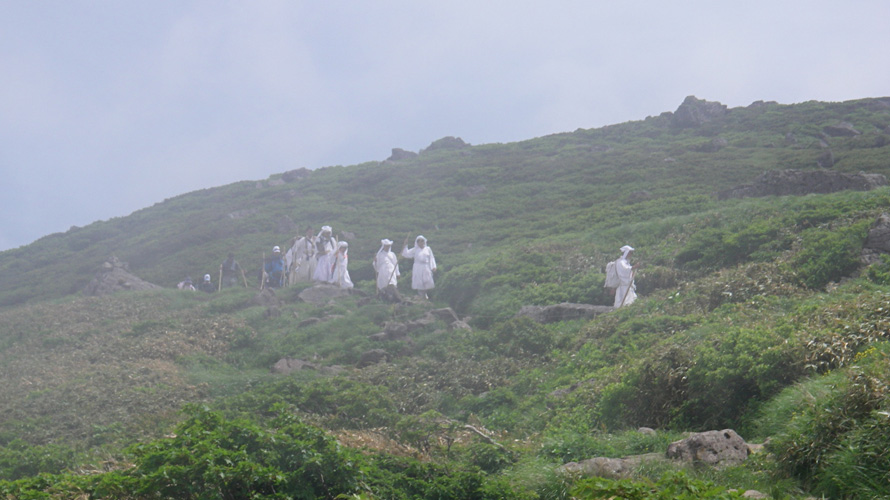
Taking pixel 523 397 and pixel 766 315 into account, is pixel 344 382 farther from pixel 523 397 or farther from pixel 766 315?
pixel 766 315

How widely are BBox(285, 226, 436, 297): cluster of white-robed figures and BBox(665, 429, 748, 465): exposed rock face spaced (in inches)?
610

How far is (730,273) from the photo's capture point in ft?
50.5

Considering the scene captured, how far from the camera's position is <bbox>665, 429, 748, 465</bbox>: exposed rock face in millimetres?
6742

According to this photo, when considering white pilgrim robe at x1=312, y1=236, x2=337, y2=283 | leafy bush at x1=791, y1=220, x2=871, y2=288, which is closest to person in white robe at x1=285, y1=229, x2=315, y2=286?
white pilgrim robe at x1=312, y1=236, x2=337, y2=283

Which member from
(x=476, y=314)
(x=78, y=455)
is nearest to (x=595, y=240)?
(x=476, y=314)

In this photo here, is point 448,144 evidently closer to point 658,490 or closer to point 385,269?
point 385,269

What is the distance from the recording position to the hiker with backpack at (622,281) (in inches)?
659

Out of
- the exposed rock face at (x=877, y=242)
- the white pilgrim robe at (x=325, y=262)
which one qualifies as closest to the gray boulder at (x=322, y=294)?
the white pilgrim robe at (x=325, y=262)

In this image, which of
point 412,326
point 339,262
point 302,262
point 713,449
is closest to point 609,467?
point 713,449

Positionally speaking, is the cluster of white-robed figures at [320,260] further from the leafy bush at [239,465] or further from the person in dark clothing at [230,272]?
the leafy bush at [239,465]

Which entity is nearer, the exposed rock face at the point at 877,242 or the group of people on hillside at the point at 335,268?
the exposed rock face at the point at 877,242

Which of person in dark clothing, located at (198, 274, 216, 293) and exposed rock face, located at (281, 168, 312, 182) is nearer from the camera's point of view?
person in dark clothing, located at (198, 274, 216, 293)

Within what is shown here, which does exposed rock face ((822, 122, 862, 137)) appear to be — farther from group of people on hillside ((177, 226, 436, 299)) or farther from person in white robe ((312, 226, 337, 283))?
person in white robe ((312, 226, 337, 283))

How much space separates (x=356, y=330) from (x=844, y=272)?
10347mm
